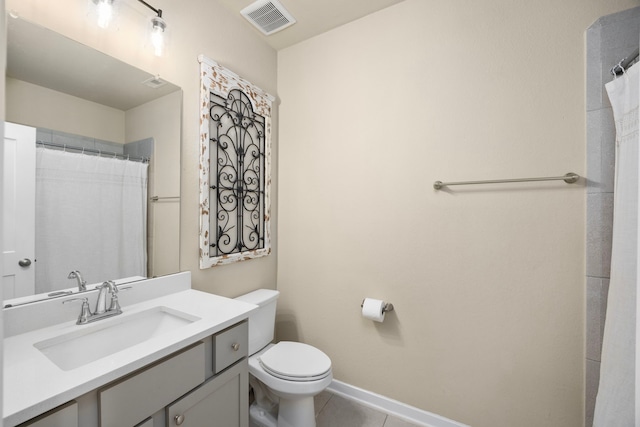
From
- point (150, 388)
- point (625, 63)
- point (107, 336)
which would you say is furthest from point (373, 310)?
point (625, 63)

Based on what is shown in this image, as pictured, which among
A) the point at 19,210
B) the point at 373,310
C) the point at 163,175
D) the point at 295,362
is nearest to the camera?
the point at 19,210

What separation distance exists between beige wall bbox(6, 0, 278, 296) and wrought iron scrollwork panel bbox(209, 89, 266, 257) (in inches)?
4.5

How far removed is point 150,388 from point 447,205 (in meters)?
1.54

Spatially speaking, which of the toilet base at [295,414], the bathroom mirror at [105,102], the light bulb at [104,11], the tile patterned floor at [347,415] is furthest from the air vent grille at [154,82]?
the tile patterned floor at [347,415]

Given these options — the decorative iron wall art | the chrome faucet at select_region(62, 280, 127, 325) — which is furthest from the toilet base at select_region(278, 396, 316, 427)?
the chrome faucet at select_region(62, 280, 127, 325)

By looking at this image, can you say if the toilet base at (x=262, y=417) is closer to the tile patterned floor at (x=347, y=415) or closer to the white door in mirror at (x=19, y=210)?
the tile patterned floor at (x=347, y=415)

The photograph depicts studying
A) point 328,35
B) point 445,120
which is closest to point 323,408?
point 445,120

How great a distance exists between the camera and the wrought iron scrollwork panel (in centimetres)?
167

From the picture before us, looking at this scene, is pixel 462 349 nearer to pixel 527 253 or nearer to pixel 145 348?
pixel 527 253

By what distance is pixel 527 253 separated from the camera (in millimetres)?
1397

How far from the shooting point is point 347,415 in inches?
67.8

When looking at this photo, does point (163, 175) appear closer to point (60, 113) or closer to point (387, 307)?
point (60, 113)

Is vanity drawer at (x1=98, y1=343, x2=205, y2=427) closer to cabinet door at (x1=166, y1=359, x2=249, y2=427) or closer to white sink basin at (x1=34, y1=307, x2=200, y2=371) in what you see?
cabinet door at (x1=166, y1=359, x2=249, y2=427)

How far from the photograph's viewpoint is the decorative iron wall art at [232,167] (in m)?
1.60
